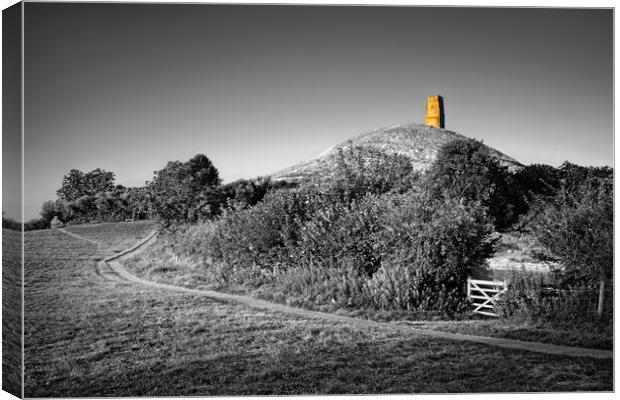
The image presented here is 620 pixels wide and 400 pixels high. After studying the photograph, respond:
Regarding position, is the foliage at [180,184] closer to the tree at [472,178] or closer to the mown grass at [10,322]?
the mown grass at [10,322]

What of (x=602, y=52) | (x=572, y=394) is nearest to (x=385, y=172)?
(x=602, y=52)

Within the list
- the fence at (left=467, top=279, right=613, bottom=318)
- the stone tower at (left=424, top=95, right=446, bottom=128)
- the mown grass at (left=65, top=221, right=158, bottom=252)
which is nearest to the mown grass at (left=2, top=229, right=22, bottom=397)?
the mown grass at (left=65, top=221, right=158, bottom=252)

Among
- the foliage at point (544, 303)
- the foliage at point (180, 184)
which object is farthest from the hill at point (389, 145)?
the foliage at point (544, 303)

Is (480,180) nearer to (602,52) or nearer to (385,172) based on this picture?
(385,172)

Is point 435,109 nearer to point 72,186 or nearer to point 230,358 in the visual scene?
point 230,358

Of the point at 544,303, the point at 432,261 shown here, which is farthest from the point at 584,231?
the point at 432,261

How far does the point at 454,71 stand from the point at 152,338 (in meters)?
5.11

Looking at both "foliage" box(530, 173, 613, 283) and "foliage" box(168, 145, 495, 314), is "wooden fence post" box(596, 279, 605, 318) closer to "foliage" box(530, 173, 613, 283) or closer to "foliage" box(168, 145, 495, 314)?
"foliage" box(530, 173, 613, 283)

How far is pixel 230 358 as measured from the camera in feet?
21.1

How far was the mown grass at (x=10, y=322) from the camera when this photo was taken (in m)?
5.96

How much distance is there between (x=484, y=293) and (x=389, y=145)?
3.91 metres

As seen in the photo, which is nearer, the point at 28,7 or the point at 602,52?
the point at 28,7

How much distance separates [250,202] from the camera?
12.3 metres

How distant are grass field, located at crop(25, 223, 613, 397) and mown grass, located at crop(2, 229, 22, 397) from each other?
0.14 meters
